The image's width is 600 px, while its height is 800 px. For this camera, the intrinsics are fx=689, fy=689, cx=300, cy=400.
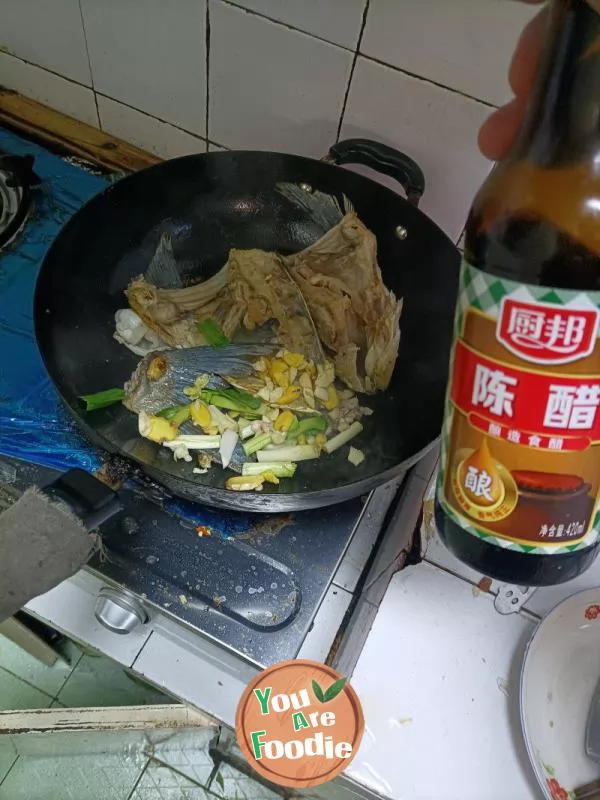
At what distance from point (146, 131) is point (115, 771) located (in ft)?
3.96

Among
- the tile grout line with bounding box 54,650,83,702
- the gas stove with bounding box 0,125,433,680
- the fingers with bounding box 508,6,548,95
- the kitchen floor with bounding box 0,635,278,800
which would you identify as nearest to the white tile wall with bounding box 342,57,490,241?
the fingers with bounding box 508,6,548,95

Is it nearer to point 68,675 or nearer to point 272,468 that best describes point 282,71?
point 272,468

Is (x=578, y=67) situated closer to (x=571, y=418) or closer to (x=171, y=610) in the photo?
(x=571, y=418)

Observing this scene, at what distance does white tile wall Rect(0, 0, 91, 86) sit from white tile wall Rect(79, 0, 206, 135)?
0.02 meters

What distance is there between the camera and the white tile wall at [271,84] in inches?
33.8

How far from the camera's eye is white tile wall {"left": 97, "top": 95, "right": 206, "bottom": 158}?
41.4 inches

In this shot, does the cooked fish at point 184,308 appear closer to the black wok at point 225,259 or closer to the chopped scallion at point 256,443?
the black wok at point 225,259

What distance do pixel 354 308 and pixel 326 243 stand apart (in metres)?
0.09

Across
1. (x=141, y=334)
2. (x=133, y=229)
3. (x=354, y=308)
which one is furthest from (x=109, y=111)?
(x=354, y=308)

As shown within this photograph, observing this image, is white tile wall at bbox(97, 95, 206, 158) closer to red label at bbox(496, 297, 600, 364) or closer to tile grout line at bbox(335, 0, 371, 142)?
tile grout line at bbox(335, 0, 371, 142)

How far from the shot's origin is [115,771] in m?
1.38

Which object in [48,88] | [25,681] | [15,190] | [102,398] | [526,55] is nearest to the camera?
[526,55]

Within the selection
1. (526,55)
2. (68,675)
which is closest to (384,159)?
(526,55)

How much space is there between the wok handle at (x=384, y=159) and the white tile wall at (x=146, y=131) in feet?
0.95
